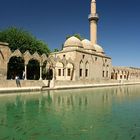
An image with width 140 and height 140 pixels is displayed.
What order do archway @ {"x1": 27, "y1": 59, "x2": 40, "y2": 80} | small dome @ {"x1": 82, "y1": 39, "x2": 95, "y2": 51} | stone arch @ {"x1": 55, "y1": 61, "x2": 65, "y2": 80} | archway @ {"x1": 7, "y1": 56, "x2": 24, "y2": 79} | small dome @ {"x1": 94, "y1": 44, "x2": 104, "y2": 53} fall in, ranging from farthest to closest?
1. small dome @ {"x1": 94, "y1": 44, "x2": 104, "y2": 53}
2. small dome @ {"x1": 82, "y1": 39, "x2": 95, "y2": 51}
3. stone arch @ {"x1": 55, "y1": 61, "x2": 65, "y2": 80}
4. archway @ {"x1": 27, "y1": 59, "x2": 40, "y2": 80}
5. archway @ {"x1": 7, "y1": 56, "x2": 24, "y2": 79}

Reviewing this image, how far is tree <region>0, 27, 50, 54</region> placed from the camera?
3084 centimetres

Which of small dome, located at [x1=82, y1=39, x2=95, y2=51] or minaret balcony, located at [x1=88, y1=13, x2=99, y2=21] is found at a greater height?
minaret balcony, located at [x1=88, y1=13, x2=99, y2=21]

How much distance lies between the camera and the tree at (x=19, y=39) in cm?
3084

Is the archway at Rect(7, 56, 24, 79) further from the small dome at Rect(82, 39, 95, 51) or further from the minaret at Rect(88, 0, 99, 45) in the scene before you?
the minaret at Rect(88, 0, 99, 45)

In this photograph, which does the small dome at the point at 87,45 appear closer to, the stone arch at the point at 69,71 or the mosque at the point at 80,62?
the mosque at the point at 80,62

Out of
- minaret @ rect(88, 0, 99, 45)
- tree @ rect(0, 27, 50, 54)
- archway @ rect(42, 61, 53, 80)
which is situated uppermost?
minaret @ rect(88, 0, 99, 45)

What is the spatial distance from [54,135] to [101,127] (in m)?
1.88

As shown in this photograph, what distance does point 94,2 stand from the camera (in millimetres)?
44094

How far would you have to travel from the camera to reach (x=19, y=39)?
31.2m

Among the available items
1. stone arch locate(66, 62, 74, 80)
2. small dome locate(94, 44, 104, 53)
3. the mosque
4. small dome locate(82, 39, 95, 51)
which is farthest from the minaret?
stone arch locate(66, 62, 74, 80)

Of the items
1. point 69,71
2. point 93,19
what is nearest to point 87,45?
point 93,19

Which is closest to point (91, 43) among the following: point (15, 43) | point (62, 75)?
point (62, 75)

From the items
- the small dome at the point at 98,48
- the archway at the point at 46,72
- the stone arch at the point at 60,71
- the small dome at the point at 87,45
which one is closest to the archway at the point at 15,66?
the archway at the point at 46,72

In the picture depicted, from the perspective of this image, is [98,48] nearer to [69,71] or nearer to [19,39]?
[69,71]
